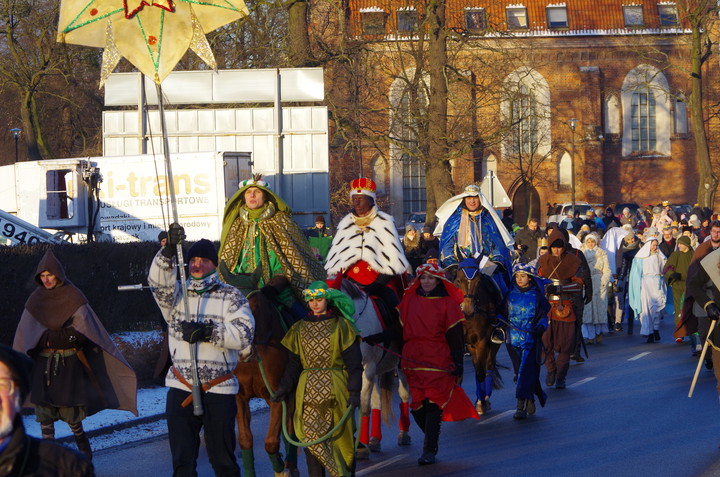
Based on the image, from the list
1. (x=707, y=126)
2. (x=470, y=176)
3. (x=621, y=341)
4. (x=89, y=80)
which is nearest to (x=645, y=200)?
(x=707, y=126)

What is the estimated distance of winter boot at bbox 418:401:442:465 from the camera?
32.7 feet

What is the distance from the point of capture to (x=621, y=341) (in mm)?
21719

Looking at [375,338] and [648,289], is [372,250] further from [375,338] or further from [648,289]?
[648,289]

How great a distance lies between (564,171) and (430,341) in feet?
180

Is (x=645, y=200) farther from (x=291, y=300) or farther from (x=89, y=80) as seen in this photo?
(x=291, y=300)

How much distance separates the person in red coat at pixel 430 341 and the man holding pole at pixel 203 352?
277 centimetres

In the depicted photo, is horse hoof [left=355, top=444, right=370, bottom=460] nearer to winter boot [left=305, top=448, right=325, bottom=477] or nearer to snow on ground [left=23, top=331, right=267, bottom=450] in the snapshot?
winter boot [left=305, top=448, right=325, bottom=477]

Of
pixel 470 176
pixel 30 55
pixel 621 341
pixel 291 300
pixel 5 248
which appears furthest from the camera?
pixel 470 176

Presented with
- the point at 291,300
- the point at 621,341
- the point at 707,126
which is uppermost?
the point at 707,126

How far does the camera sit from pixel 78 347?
Answer: 382 inches

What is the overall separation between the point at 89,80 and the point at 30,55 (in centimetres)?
221

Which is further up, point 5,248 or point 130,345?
point 5,248

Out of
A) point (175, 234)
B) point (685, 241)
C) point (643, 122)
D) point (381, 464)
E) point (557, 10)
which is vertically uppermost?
point (557, 10)

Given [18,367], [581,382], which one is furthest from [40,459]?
[581,382]
